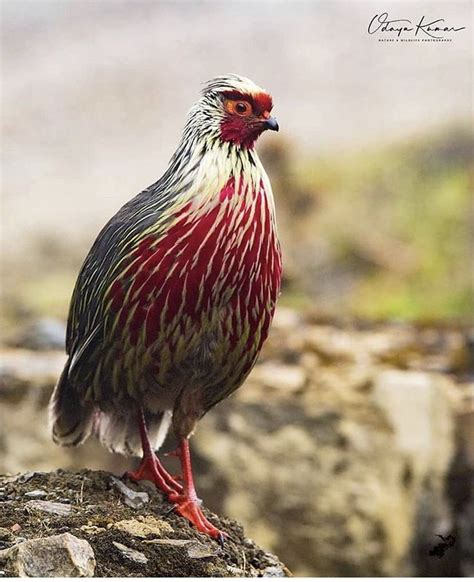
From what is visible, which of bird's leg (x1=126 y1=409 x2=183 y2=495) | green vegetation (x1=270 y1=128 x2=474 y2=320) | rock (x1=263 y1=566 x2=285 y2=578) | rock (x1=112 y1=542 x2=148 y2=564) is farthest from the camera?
green vegetation (x1=270 y1=128 x2=474 y2=320)

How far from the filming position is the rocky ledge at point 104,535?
3.06 meters

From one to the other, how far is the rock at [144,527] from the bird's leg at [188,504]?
0.41 feet

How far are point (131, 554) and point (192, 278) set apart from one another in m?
0.88

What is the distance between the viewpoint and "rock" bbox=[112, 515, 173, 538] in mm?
3293

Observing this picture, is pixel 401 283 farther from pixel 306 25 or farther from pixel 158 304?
pixel 158 304

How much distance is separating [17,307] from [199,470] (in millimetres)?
3039

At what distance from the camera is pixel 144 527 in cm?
335

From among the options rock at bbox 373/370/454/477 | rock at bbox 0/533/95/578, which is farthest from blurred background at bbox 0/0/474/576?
rock at bbox 0/533/95/578

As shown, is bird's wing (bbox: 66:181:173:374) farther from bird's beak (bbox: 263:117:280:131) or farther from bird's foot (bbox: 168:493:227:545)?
bird's foot (bbox: 168:493:227:545)

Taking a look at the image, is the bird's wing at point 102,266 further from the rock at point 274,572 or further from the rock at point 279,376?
the rock at point 279,376

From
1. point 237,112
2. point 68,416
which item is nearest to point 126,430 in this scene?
point 68,416

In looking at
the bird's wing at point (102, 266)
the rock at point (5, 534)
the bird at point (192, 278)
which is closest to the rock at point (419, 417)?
the bird at point (192, 278)

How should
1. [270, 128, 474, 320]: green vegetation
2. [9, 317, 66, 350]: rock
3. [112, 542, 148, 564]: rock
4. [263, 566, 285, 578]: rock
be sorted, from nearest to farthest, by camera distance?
[112, 542, 148, 564]: rock
[263, 566, 285, 578]: rock
[9, 317, 66, 350]: rock
[270, 128, 474, 320]: green vegetation

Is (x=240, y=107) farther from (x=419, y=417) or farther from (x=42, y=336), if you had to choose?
(x=42, y=336)
